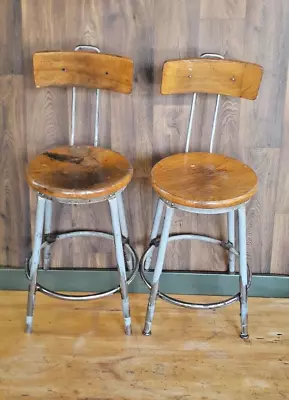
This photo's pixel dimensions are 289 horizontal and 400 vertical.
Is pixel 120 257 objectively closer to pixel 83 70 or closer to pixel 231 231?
pixel 231 231

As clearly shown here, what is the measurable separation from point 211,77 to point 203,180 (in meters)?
0.37

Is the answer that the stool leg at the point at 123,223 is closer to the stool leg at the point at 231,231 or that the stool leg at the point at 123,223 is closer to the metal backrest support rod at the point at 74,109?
the metal backrest support rod at the point at 74,109

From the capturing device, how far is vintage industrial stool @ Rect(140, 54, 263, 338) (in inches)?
72.5

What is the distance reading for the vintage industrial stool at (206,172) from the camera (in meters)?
1.84

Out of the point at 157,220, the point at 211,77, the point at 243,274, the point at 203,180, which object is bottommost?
the point at 243,274

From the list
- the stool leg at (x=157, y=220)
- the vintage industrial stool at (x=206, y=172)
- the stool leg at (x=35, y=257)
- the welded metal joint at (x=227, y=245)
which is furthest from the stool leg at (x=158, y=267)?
the stool leg at (x=35, y=257)

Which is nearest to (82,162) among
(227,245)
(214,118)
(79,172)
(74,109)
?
(79,172)

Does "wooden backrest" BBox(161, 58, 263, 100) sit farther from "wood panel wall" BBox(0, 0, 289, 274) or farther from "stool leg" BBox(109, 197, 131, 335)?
"stool leg" BBox(109, 197, 131, 335)

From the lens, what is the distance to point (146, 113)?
2121mm

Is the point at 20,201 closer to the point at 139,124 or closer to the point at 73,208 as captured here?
the point at 73,208

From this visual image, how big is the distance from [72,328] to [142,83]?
0.90 metres

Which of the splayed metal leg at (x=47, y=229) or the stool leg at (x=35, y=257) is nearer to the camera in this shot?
the stool leg at (x=35, y=257)

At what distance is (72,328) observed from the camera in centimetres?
214

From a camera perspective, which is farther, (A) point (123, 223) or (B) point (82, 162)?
(A) point (123, 223)
